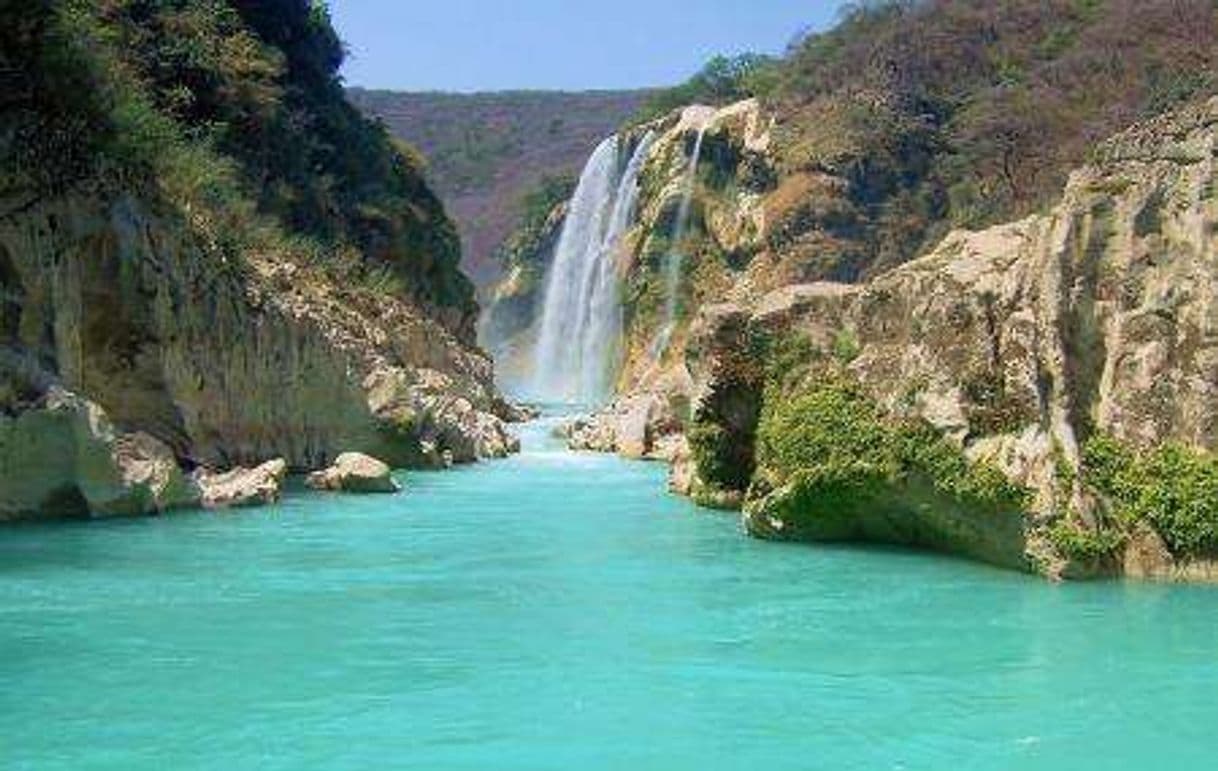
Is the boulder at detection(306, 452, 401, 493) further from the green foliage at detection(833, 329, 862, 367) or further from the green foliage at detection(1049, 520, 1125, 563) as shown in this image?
the green foliage at detection(1049, 520, 1125, 563)

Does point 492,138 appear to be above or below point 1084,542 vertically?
above

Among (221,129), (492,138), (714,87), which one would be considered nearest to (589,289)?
Result: (714,87)

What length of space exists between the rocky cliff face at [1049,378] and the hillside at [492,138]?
10582 centimetres

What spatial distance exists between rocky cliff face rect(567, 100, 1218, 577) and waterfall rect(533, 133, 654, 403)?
47.2 metres

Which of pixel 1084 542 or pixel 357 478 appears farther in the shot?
pixel 357 478

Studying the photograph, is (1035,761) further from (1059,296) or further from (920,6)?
A: (920,6)

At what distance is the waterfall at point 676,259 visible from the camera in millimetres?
61094

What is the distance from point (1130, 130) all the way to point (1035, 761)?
1069cm

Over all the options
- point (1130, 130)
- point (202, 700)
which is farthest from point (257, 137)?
point (202, 700)

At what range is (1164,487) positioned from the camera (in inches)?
590

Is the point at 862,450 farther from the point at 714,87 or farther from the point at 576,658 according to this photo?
the point at 714,87

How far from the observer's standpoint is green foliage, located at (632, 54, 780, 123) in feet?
253

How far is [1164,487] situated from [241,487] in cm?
1342

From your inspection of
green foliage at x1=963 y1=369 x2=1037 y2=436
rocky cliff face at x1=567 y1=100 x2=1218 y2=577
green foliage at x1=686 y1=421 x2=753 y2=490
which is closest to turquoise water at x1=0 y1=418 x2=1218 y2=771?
rocky cliff face at x1=567 y1=100 x2=1218 y2=577
